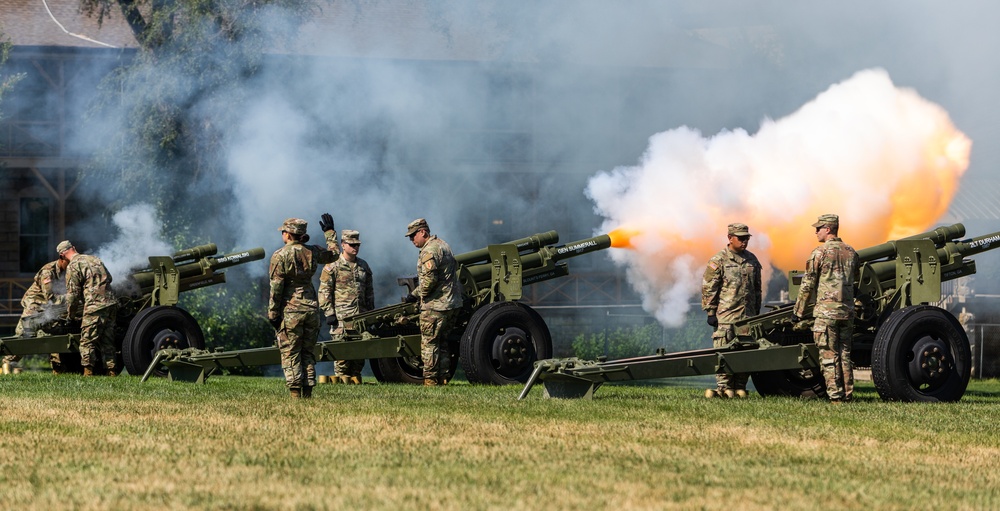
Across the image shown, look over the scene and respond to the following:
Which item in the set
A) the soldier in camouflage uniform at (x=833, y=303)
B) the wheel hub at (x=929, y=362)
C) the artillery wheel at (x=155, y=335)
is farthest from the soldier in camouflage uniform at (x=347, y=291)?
the wheel hub at (x=929, y=362)

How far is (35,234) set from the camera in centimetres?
2622

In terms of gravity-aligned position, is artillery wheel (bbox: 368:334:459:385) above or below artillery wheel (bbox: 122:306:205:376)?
below

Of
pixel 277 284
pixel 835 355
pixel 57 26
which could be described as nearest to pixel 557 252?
pixel 835 355

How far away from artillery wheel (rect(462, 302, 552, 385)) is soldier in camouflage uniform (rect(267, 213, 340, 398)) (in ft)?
7.84

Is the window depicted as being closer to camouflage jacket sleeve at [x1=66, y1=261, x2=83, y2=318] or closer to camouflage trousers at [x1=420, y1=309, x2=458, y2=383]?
camouflage jacket sleeve at [x1=66, y1=261, x2=83, y2=318]

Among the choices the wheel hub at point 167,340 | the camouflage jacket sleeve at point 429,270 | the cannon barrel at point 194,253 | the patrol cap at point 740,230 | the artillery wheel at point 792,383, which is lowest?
the artillery wheel at point 792,383

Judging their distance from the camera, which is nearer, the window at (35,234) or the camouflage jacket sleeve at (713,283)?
the camouflage jacket sleeve at (713,283)

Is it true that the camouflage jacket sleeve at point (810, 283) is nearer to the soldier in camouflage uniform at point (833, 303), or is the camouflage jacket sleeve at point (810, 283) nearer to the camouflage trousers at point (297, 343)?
the soldier in camouflage uniform at point (833, 303)

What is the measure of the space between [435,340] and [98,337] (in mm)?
4122

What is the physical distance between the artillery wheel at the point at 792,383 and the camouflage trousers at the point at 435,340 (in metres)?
2.97

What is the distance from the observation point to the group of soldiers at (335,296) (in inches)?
453

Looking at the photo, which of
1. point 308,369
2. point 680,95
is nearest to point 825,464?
point 308,369

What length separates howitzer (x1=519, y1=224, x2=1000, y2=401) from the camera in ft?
36.8

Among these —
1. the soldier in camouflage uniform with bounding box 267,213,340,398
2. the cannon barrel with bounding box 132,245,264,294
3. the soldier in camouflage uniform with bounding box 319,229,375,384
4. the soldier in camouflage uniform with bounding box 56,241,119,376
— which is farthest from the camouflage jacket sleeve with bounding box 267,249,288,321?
the cannon barrel with bounding box 132,245,264,294
